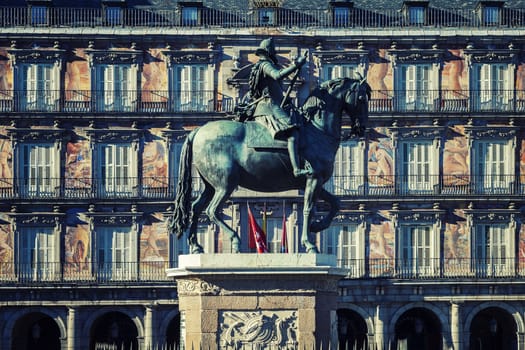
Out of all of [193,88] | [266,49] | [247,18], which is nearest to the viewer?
[266,49]

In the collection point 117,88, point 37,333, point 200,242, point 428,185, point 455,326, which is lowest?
point 37,333

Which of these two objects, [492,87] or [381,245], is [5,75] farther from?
[492,87]

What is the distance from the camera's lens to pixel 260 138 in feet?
85.7

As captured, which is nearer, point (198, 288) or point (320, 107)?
point (198, 288)

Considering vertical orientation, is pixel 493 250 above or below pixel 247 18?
below

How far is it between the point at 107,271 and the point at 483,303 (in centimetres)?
1519

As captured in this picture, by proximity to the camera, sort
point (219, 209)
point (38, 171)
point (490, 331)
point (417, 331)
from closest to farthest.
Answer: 1. point (219, 209)
2. point (38, 171)
3. point (417, 331)
4. point (490, 331)

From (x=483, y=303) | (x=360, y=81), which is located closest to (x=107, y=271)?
(x=483, y=303)

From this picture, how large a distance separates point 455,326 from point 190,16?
1655cm

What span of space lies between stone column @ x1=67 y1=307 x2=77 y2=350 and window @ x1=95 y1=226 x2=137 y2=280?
6.05 feet

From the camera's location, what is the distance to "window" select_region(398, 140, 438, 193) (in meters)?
66.6

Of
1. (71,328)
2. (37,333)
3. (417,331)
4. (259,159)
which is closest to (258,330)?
(259,159)

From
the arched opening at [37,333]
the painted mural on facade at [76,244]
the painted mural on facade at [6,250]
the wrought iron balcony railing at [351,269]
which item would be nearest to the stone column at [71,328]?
the wrought iron balcony railing at [351,269]

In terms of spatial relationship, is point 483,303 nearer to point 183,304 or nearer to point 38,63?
point 38,63
